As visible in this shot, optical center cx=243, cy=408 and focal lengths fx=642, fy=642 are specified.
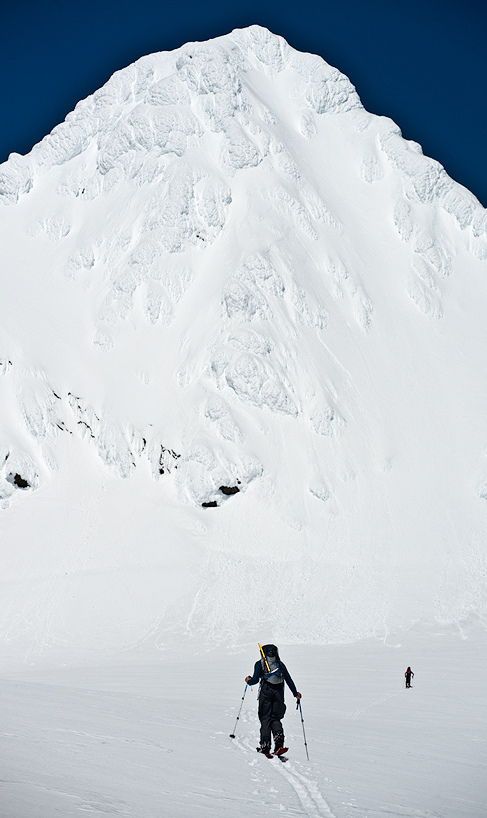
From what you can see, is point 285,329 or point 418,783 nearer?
point 418,783

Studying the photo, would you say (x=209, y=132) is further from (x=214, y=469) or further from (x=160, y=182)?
(x=214, y=469)

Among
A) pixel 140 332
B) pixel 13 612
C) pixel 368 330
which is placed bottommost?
pixel 13 612

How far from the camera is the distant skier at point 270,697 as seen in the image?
11.6m

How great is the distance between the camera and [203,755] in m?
10.5

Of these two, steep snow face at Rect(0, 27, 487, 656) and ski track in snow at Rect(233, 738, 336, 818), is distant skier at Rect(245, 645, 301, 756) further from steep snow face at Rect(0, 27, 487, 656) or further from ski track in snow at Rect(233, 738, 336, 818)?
steep snow face at Rect(0, 27, 487, 656)

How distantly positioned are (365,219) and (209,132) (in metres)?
23.5

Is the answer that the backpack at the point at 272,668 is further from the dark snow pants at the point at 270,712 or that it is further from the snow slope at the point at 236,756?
the snow slope at the point at 236,756

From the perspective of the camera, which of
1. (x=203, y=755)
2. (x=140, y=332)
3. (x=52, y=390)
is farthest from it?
(x=140, y=332)

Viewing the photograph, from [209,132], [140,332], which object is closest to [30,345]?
[140,332]

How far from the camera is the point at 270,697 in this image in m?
11.9

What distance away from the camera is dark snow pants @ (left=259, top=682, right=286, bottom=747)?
38.0 feet

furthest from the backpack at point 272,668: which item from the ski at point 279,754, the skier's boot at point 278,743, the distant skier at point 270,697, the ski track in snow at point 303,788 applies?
the ski track in snow at point 303,788

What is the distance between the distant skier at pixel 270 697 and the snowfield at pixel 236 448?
534mm

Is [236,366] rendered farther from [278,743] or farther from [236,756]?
[236,756]
